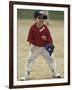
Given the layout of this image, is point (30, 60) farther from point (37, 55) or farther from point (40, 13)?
point (40, 13)

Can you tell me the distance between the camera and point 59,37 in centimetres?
220

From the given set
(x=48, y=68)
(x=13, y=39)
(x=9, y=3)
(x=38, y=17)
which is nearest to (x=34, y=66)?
(x=48, y=68)

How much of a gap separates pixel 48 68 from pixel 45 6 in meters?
0.54

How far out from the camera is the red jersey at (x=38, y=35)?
210cm

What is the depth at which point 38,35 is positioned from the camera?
212 cm

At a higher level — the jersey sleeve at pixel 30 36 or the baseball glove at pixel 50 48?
the jersey sleeve at pixel 30 36

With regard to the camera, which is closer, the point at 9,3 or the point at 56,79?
the point at 9,3

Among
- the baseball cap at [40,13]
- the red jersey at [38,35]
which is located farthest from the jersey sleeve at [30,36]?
the baseball cap at [40,13]

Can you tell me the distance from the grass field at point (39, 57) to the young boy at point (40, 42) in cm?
3

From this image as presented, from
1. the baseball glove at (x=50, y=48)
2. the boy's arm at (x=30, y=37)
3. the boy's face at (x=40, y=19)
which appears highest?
the boy's face at (x=40, y=19)

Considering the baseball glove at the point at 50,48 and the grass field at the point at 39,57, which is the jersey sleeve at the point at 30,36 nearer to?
the grass field at the point at 39,57

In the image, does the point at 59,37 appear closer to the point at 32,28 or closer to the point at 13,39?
the point at 32,28

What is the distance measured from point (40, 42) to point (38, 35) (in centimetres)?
6

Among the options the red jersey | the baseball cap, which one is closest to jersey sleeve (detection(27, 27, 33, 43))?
the red jersey
